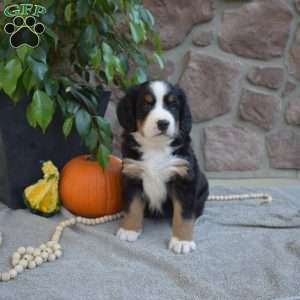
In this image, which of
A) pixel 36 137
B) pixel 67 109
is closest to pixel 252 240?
pixel 67 109

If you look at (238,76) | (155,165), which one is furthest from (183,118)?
(238,76)

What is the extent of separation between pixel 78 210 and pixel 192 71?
3.30 feet

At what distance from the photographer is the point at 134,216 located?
160 centimetres

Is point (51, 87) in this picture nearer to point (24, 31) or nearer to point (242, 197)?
point (24, 31)

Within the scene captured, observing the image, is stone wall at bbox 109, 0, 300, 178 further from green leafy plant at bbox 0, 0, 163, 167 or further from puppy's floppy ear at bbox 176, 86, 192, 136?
puppy's floppy ear at bbox 176, 86, 192, 136

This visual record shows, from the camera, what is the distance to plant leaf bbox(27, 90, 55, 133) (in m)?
1.43

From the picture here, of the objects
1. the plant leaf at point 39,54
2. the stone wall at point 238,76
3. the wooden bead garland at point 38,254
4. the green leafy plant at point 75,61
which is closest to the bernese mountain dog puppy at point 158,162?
the green leafy plant at point 75,61

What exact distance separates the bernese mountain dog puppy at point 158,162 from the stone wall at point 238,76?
2.59 feet

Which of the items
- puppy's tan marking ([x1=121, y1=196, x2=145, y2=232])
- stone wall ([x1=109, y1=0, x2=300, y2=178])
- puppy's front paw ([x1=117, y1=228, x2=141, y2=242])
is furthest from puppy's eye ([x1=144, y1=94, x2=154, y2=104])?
stone wall ([x1=109, y1=0, x2=300, y2=178])

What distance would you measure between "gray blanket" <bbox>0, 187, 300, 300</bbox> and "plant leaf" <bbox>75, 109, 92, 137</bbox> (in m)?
0.36

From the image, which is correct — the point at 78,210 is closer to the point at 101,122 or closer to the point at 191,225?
the point at 101,122

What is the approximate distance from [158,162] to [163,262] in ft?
1.19

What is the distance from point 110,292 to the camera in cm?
122

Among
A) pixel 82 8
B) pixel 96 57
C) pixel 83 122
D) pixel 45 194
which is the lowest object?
pixel 45 194
